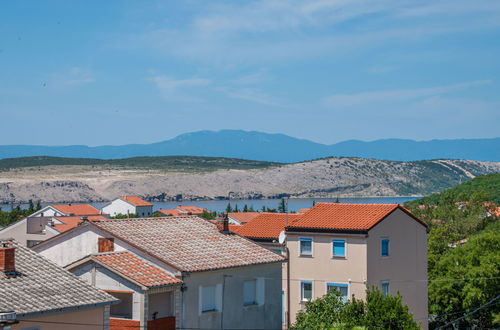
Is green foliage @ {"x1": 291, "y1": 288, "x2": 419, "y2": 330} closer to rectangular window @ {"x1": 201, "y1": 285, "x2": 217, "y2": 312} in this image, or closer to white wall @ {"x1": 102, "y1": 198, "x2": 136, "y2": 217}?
rectangular window @ {"x1": 201, "y1": 285, "x2": 217, "y2": 312}

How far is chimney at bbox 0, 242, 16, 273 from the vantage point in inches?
790

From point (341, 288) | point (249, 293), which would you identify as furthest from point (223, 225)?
point (341, 288)

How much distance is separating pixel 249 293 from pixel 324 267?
9425mm

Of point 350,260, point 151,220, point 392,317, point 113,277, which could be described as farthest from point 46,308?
point 350,260

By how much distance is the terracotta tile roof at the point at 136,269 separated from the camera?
23984 mm

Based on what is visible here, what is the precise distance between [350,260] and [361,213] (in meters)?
2.63

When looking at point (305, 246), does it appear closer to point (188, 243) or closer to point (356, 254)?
point (356, 254)

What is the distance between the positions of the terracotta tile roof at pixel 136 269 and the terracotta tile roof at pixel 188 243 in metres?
0.40

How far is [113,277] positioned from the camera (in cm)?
2416

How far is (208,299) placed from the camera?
85.5 ft

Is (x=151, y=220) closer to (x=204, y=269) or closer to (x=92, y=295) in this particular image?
(x=204, y=269)

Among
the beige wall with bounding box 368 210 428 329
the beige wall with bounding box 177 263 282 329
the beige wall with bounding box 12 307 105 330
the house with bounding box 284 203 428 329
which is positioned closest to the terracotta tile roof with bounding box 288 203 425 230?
the house with bounding box 284 203 428 329

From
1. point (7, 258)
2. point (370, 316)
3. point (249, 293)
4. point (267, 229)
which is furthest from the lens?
point (267, 229)

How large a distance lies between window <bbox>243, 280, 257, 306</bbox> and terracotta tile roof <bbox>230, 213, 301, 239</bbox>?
11666mm
